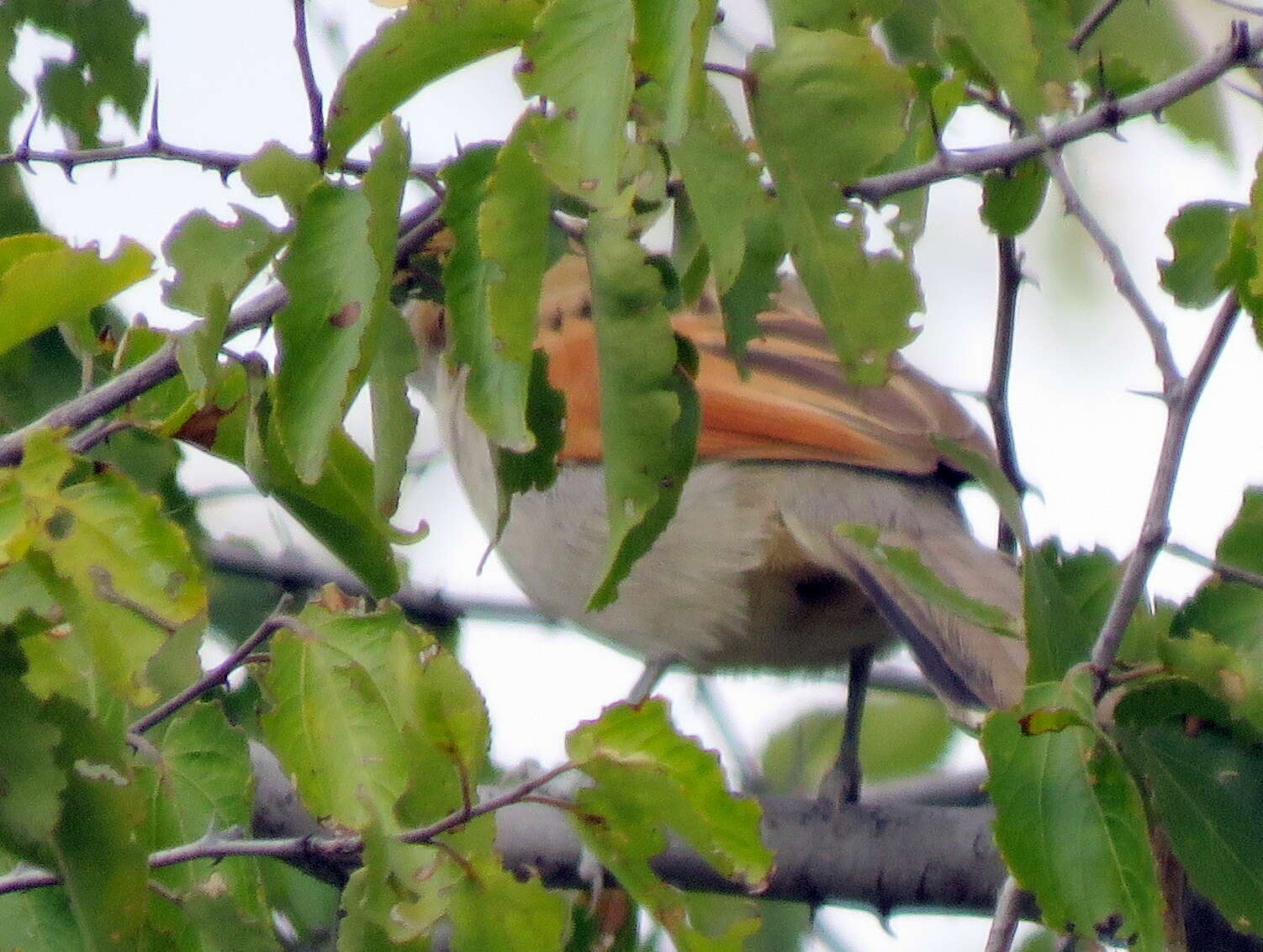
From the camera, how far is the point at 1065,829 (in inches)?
76.4

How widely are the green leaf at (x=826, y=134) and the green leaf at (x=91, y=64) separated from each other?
6.09ft

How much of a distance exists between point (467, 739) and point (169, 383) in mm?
727

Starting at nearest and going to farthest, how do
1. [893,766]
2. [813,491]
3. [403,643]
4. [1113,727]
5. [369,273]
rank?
1. [369,273]
2. [403,643]
3. [1113,727]
4. [813,491]
5. [893,766]

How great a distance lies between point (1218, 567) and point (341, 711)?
1.09m

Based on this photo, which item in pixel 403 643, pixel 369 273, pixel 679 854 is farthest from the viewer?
pixel 679 854

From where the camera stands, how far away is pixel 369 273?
1.75 m

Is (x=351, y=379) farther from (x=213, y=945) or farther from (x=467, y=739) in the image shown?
(x=213, y=945)

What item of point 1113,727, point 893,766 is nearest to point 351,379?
point 1113,727

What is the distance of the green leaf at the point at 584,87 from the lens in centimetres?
160

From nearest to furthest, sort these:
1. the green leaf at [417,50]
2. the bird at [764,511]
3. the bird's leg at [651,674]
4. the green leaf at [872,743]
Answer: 1. the green leaf at [417,50]
2. the bird at [764,511]
3. the bird's leg at [651,674]
4. the green leaf at [872,743]

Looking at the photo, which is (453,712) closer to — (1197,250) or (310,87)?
(310,87)

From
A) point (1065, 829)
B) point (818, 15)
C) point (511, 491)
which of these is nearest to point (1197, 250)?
point (818, 15)

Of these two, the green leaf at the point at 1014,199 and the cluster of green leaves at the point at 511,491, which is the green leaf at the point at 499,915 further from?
the green leaf at the point at 1014,199

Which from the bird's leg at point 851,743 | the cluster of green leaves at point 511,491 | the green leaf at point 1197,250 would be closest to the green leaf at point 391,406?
the cluster of green leaves at point 511,491
